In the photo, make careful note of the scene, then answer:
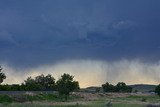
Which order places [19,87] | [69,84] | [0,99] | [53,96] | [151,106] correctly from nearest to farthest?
[151,106] < [0,99] < [69,84] < [53,96] < [19,87]

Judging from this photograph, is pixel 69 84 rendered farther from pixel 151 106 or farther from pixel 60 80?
pixel 151 106

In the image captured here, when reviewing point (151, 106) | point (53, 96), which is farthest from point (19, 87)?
point (151, 106)

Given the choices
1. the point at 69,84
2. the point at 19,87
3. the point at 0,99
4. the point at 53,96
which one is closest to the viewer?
the point at 0,99

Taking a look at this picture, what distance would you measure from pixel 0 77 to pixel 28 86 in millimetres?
24057

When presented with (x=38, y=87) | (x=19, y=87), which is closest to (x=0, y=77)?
(x=19, y=87)

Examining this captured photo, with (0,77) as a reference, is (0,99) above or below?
below

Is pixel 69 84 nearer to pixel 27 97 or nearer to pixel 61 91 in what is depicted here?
pixel 61 91

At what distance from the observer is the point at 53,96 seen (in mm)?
122625

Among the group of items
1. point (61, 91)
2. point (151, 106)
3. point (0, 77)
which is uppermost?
point (0, 77)

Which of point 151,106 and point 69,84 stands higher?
point 69,84

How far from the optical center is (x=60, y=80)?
115 m

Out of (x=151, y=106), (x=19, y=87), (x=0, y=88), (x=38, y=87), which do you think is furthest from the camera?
(x=38, y=87)

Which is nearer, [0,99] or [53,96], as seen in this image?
[0,99]

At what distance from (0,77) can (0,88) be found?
410cm
